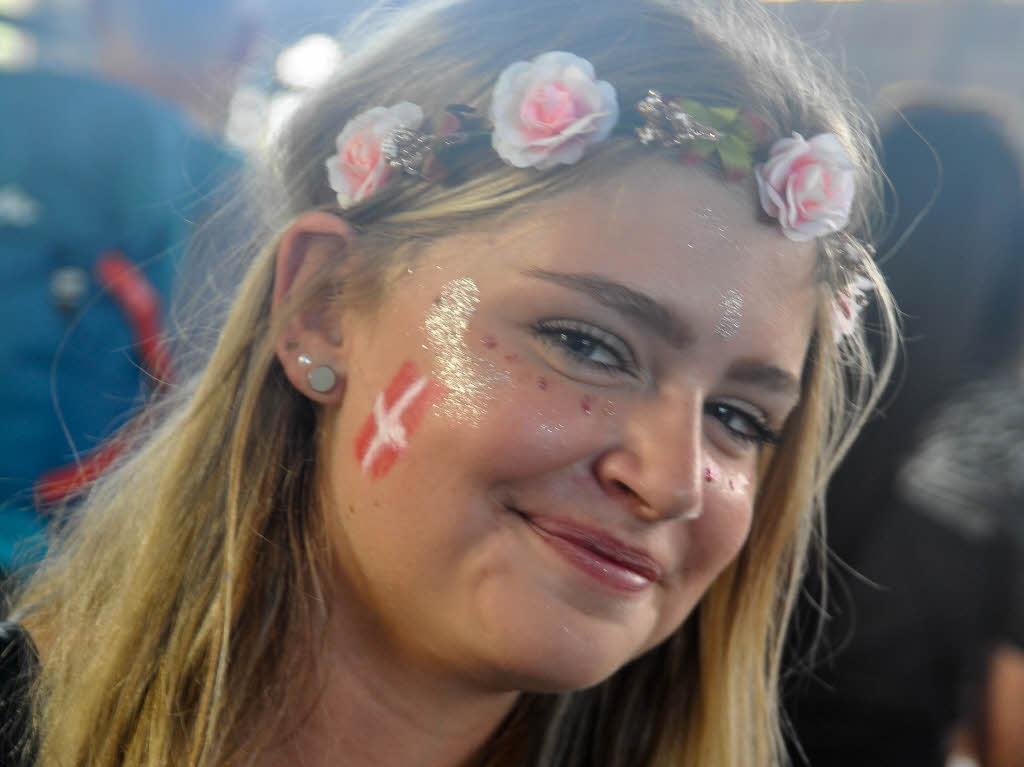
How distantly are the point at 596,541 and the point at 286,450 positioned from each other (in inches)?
16.7

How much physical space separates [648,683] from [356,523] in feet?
2.04

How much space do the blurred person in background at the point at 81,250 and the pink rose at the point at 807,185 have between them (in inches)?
36.8

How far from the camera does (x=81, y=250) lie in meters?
1.96

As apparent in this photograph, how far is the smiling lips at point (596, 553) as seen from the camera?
1106 mm

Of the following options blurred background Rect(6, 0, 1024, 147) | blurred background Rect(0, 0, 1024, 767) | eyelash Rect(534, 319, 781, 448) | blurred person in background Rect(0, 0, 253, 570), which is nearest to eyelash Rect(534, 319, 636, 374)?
eyelash Rect(534, 319, 781, 448)

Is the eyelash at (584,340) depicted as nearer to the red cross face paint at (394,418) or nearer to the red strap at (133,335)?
the red cross face paint at (394,418)

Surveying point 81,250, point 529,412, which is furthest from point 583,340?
point 81,250

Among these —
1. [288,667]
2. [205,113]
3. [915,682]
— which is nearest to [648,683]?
[288,667]

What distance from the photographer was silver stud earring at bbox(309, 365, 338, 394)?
126cm

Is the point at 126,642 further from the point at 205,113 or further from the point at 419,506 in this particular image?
the point at 205,113

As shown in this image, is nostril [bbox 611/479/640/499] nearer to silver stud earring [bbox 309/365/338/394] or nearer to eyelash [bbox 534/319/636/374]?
eyelash [bbox 534/319/636/374]

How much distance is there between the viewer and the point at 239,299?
1.36 metres

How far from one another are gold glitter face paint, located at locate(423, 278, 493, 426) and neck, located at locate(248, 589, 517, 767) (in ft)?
1.00

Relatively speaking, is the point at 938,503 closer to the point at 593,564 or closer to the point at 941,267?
the point at 941,267
